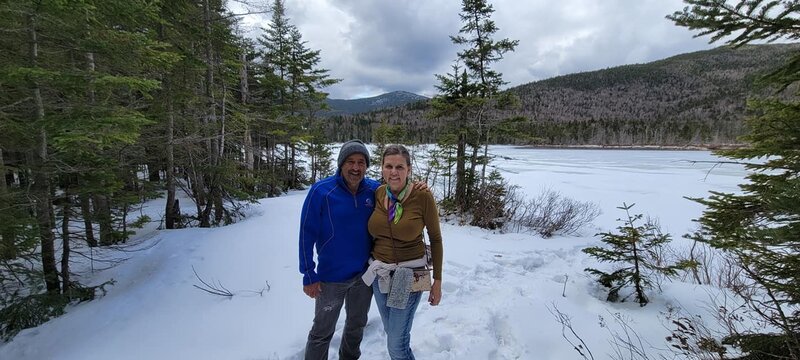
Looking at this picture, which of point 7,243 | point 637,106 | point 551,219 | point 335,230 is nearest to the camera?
point 335,230

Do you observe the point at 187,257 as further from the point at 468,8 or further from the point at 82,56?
the point at 468,8

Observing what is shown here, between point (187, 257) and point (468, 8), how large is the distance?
1085cm

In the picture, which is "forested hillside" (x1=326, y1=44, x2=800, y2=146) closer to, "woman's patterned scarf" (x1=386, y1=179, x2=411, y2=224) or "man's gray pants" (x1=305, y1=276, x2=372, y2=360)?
"man's gray pants" (x1=305, y1=276, x2=372, y2=360)

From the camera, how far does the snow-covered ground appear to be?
333 cm

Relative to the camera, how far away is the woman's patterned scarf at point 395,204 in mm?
2154

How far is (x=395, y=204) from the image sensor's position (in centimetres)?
218

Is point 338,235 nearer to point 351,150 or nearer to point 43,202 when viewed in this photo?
point 351,150

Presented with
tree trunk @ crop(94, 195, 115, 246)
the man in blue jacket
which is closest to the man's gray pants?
the man in blue jacket

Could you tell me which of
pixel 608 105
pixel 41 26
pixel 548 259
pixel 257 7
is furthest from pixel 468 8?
pixel 608 105

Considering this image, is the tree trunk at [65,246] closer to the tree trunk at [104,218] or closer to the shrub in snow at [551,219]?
the tree trunk at [104,218]

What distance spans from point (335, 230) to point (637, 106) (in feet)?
514

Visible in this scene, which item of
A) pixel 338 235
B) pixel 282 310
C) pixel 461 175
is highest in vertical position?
pixel 338 235

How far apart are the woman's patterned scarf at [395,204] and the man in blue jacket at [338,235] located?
0.20 metres

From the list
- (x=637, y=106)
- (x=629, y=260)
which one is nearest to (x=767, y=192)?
(x=629, y=260)
